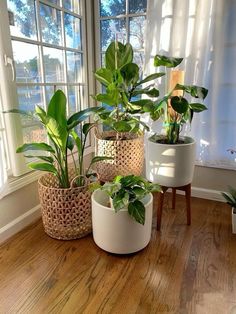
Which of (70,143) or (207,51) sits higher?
(207,51)

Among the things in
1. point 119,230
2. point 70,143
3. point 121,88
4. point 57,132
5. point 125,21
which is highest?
point 125,21

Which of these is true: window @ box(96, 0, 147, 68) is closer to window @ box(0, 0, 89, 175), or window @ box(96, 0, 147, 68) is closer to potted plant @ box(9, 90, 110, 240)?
window @ box(0, 0, 89, 175)

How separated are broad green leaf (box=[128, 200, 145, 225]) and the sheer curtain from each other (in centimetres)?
94

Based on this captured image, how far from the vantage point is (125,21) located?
2.07 m

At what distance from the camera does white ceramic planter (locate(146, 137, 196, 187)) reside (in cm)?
150

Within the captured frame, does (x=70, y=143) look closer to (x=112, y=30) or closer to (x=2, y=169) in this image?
(x=2, y=169)

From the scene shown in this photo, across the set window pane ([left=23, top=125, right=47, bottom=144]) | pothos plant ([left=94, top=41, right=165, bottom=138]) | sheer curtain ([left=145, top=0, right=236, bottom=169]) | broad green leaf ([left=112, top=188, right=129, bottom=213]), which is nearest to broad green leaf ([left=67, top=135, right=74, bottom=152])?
pothos plant ([left=94, top=41, right=165, bottom=138])

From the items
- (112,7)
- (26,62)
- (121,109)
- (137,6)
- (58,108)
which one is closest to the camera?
(58,108)

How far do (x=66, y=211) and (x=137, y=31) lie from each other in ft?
5.18

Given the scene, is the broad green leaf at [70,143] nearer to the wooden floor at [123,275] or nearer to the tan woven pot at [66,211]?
the tan woven pot at [66,211]

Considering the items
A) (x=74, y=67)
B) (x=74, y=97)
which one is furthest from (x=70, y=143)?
(x=74, y=67)

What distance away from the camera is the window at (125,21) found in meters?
→ 2.01

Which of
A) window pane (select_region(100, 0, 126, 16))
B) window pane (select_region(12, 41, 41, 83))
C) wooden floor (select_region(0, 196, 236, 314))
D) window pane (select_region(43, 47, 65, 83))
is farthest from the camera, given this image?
window pane (select_region(100, 0, 126, 16))

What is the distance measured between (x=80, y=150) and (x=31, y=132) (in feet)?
1.48
